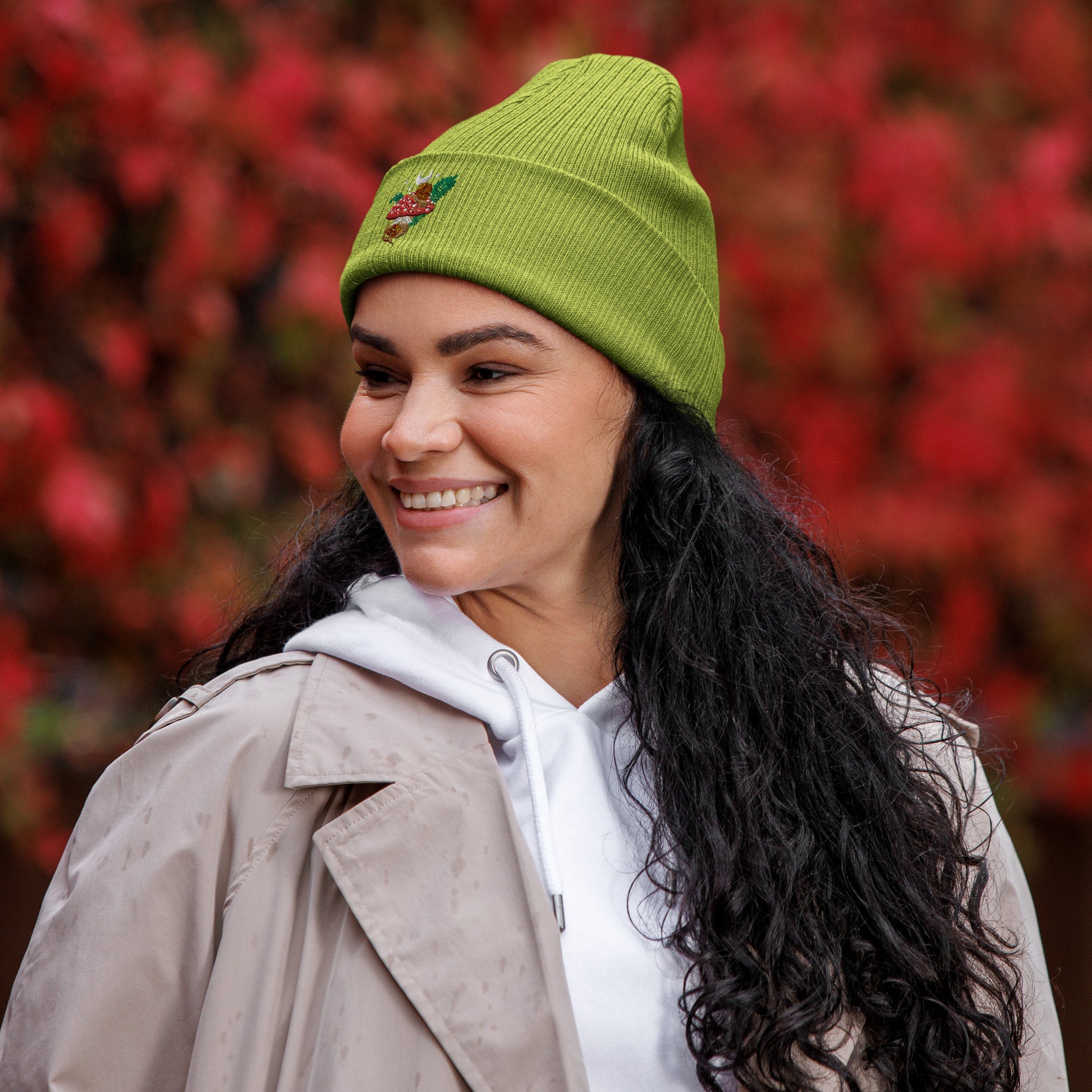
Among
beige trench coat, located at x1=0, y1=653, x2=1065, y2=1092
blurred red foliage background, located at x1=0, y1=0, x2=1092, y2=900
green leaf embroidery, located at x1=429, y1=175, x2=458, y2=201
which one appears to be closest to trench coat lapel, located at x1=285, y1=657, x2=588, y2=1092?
beige trench coat, located at x1=0, y1=653, x2=1065, y2=1092

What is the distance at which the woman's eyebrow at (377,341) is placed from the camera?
1728 millimetres

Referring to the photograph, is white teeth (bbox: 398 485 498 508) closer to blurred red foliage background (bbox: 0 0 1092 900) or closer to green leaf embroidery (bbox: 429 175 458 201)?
green leaf embroidery (bbox: 429 175 458 201)

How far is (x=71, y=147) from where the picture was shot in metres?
3.18

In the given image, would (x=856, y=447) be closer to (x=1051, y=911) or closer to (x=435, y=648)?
(x=1051, y=911)

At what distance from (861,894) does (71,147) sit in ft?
8.54

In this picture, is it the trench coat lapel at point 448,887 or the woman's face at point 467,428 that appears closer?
the trench coat lapel at point 448,887

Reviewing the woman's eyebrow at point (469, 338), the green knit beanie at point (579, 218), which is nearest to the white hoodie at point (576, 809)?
the woman's eyebrow at point (469, 338)

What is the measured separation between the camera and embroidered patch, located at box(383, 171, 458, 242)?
1757mm

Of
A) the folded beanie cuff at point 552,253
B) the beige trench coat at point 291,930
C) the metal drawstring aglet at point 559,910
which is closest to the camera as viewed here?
the beige trench coat at point 291,930

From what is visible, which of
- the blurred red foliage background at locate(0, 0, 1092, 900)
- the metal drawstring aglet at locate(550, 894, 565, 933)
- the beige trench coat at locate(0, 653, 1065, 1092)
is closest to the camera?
the beige trench coat at locate(0, 653, 1065, 1092)

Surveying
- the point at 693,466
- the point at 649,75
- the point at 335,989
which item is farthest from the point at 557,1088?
the point at 649,75

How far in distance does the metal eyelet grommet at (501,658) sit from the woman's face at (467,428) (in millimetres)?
97

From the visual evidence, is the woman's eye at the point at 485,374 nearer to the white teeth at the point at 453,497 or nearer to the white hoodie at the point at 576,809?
the white teeth at the point at 453,497

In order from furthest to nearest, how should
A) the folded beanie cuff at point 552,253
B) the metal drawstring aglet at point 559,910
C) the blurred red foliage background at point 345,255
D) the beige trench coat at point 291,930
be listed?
1. the blurred red foliage background at point 345,255
2. the folded beanie cuff at point 552,253
3. the metal drawstring aglet at point 559,910
4. the beige trench coat at point 291,930
